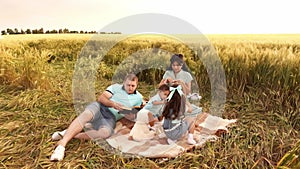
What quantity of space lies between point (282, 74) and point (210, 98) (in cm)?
89

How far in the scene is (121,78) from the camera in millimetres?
5316

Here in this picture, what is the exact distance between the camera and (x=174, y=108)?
3076 mm

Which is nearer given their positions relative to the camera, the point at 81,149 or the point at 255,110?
the point at 81,149

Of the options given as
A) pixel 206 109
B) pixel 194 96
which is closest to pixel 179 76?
pixel 194 96

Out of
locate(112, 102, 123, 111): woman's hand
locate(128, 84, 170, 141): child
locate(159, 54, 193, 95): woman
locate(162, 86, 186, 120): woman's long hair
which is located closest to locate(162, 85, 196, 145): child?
locate(162, 86, 186, 120): woman's long hair

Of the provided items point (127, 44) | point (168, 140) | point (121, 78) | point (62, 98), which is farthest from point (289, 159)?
point (127, 44)

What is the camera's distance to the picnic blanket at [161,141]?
2.84 m

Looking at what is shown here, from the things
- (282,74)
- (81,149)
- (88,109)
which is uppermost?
(282,74)

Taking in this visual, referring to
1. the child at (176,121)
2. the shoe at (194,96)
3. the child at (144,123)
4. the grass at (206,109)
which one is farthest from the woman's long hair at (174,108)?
the shoe at (194,96)

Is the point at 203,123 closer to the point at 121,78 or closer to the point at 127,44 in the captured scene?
the point at 121,78

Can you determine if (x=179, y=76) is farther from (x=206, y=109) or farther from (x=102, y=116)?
(x=102, y=116)

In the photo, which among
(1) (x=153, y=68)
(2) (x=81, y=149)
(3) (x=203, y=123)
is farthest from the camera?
(1) (x=153, y=68)

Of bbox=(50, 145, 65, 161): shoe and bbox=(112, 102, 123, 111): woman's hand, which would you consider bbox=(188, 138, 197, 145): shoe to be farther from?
bbox=(50, 145, 65, 161): shoe

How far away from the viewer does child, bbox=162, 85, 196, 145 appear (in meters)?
3.00
